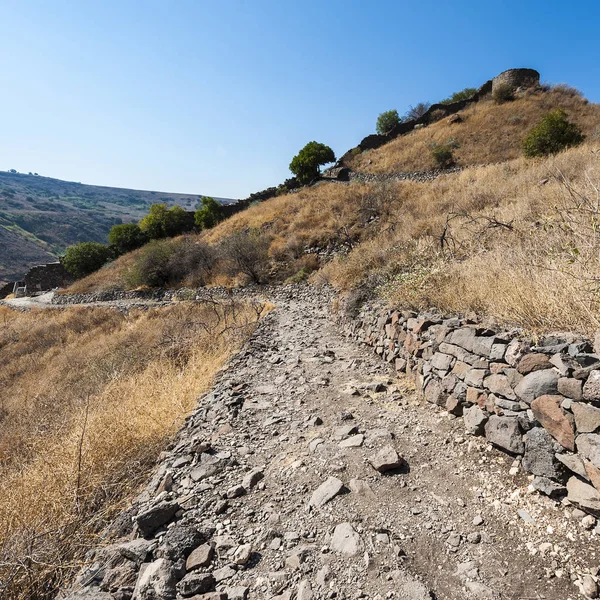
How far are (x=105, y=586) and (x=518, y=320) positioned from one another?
3.57 m

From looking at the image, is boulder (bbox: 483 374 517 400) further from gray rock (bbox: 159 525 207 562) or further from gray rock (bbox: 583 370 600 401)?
gray rock (bbox: 159 525 207 562)

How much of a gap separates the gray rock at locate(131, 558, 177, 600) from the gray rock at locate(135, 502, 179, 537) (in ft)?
1.13

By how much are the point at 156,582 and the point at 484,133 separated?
1201 inches

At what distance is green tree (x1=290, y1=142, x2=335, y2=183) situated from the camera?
28234 millimetres

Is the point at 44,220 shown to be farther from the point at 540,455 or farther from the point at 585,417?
the point at 585,417

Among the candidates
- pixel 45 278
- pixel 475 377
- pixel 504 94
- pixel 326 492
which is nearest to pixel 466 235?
pixel 475 377

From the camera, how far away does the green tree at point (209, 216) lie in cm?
2836

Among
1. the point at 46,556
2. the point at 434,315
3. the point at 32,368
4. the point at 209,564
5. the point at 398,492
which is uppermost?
the point at 434,315

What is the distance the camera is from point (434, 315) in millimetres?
4137

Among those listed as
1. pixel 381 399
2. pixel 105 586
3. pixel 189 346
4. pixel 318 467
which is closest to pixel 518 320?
pixel 381 399

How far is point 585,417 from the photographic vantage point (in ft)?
6.23

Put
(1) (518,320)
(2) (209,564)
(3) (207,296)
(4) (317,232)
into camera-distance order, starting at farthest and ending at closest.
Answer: (4) (317,232)
(3) (207,296)
(1) (518,320)
(2) (209,564)

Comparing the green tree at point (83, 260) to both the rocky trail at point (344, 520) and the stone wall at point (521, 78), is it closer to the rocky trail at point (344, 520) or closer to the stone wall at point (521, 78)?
the rocky trail at point (344, 520)

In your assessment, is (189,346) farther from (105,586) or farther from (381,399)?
(105,586)
